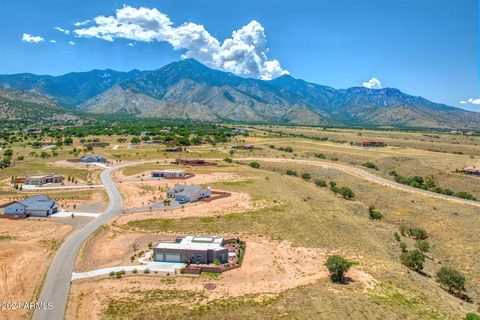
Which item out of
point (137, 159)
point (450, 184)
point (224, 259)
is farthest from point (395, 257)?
point (137, 159)

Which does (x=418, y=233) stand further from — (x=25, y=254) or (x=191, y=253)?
(x=25, y=254)

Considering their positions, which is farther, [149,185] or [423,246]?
[149,185]

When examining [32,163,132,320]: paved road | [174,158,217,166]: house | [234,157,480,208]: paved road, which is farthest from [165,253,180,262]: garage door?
[174,158,217,166]: house

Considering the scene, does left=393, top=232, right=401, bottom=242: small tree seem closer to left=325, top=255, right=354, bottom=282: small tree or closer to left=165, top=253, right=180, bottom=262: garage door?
left=325, top=255, right=354, bottom=282: small tree

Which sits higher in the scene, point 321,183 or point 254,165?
point 254,165

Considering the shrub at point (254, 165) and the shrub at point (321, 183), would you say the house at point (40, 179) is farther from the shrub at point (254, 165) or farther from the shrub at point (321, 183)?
the shrub at point (321, 183)

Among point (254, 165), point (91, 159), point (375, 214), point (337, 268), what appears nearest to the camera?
point (337, 268)

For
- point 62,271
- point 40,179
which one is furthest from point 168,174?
point 62,271
